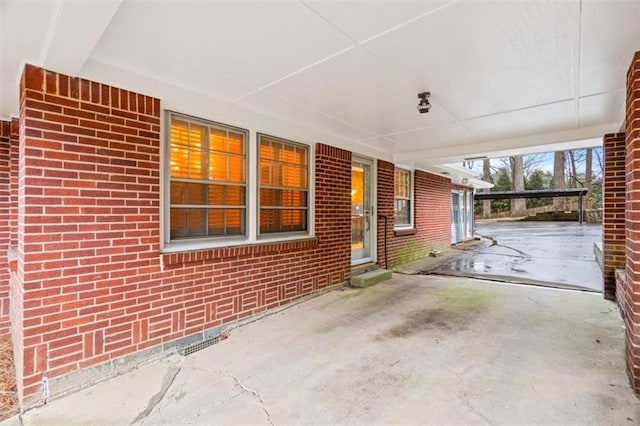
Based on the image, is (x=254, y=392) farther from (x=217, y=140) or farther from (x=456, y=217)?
(x=456, y=217)

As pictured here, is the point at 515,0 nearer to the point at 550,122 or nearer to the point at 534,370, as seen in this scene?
the point at 534,370

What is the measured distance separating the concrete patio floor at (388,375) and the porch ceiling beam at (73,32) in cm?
253

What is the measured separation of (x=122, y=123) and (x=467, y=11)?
2880mm

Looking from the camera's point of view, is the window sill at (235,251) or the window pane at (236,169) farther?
the window pane at (236,169)

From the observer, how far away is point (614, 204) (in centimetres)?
412

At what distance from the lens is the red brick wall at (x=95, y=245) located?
2281 mm

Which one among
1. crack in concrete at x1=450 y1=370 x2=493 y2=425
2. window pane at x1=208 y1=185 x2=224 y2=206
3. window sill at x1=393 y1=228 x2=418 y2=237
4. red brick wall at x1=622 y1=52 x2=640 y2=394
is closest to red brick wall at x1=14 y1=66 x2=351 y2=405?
window pane at x1=208 y1=185 x2=224 y2=206

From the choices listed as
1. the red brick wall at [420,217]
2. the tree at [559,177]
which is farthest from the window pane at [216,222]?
the tree at [559,177]

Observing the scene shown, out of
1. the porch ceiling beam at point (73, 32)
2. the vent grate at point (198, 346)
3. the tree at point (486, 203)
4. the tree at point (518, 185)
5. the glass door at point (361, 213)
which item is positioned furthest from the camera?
the tree at point (486, 203)

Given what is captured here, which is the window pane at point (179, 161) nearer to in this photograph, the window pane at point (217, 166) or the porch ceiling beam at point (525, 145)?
the window pane at point (217, 166)

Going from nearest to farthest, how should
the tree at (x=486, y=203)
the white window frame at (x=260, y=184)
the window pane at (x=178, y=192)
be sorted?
the window pane at (x=178, y=192) → the white window frame at (x=260, y=184) → the tree at (x=486, y=203)

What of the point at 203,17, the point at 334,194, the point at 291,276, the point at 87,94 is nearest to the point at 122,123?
the point at 87,94

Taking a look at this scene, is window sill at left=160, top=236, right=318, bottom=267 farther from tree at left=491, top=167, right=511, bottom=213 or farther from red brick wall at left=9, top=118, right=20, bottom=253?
tree at left=491, top=167, right=511, bottom=213

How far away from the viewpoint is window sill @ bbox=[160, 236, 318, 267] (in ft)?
9.89
